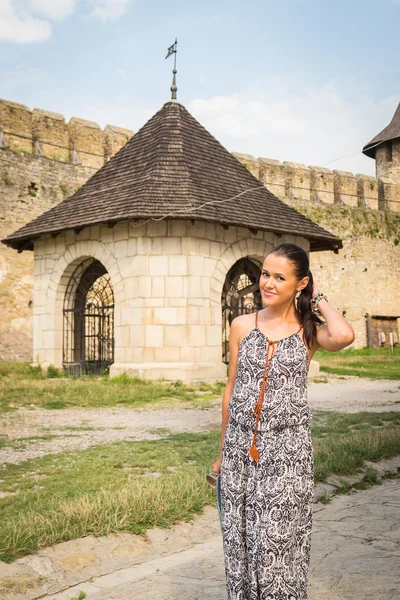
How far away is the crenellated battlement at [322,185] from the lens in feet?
81.4

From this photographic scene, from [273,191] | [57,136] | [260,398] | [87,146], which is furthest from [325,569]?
[273,191]

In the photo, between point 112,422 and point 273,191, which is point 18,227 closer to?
point 273,191

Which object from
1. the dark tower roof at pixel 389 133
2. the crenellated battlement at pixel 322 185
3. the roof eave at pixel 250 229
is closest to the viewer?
the roof eave at pixel 250 229

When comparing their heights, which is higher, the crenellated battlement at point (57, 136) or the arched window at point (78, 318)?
the crenellated battlement at point (57, 136)

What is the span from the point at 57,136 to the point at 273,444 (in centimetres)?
1966

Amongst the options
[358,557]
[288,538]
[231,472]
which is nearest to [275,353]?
[231,472]

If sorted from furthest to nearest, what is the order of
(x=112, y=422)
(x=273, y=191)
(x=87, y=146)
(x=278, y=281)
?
(x=273, y=191) → (x=87, y=146) → (x=112, y=422) → (x=278, y=281)

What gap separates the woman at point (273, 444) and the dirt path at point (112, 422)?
381 cm

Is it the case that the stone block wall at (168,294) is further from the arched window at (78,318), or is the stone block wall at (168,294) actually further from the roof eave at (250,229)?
the arched window at (78,318)

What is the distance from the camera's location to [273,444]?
2.30m

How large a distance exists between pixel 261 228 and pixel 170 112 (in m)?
3.95

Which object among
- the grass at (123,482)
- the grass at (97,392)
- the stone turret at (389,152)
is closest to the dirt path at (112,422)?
the grass at (123,482)

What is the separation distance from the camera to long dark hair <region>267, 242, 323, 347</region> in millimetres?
2479

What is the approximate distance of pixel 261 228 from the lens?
13.4 m
